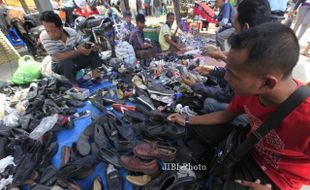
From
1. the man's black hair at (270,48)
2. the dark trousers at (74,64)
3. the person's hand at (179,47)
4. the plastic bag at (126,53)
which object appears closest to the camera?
the man's black hair at (270,48)

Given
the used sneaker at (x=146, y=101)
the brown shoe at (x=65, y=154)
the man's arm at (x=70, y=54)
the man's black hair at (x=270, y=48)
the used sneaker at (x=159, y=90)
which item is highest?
the man's black hair at (x=270, y=48)

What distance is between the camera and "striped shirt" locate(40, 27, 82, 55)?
2.90 m

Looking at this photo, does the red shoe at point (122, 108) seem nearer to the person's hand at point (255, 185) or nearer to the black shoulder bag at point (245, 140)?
the black shoulder bag at point (245, 140)

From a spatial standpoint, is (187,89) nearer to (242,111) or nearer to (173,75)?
(173,75)

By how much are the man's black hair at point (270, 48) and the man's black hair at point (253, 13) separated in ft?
3.77

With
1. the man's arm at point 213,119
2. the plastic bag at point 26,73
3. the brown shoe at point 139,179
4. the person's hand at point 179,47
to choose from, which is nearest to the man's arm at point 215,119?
the man's arm at point 213,119

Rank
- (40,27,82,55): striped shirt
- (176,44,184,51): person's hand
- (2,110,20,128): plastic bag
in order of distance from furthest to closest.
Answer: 1. (176,44,184,51): person's hand
2. (40,27,82,55): striped shirt
3. (2,110,20,128): plastic bag

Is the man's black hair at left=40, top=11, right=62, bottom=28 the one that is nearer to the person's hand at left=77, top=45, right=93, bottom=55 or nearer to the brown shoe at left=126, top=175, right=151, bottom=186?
the person's hand at left=77, top=45, right=93, bottom=55

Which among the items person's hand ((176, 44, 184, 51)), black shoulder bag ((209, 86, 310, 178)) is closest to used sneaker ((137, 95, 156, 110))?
black shoulder bag ((209, 86, 310, 178))

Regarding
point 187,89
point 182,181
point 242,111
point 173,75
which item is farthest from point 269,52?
point 173,75

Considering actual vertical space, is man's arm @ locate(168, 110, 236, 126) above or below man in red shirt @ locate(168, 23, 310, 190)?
below

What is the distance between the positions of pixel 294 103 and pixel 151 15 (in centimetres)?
1322

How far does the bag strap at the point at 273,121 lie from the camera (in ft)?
2.91

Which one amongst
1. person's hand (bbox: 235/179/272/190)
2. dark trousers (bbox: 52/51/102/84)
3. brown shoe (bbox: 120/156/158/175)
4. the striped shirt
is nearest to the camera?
person's hand (bbox: 235/179/272/190)
